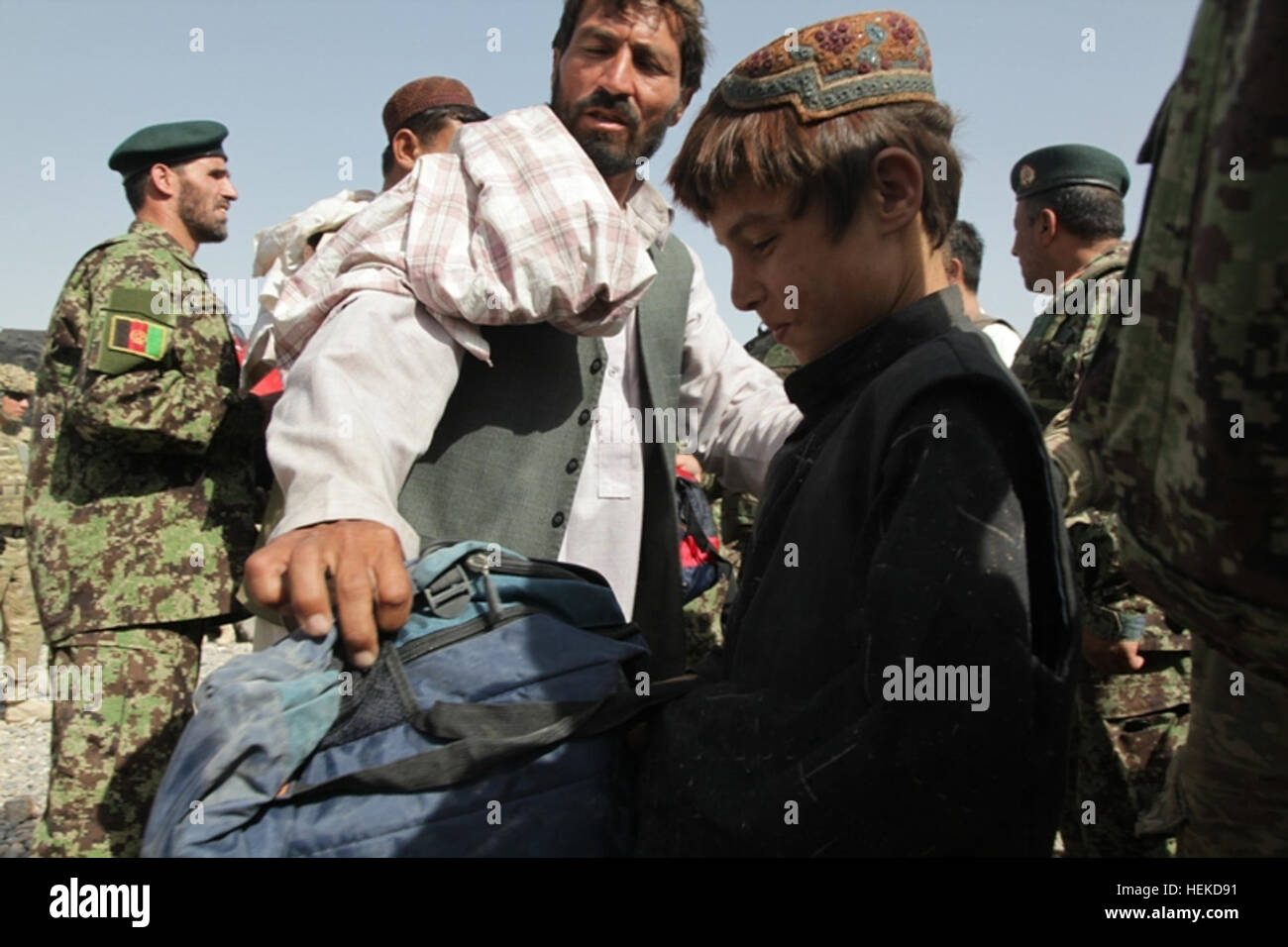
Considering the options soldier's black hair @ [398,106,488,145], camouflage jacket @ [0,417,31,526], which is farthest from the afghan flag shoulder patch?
camouflage jacket @ [0,417,31,526]

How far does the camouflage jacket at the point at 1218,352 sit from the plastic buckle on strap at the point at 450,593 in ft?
2.71

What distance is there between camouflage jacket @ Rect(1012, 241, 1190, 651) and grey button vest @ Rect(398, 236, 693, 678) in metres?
1.31

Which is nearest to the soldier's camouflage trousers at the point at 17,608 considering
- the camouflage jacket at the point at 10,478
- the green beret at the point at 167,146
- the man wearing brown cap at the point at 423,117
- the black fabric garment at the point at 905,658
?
the camouflage jacket at the point at 10,478

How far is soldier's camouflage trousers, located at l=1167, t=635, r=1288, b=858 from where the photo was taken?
5.54ft

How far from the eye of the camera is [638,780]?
128 centimetres

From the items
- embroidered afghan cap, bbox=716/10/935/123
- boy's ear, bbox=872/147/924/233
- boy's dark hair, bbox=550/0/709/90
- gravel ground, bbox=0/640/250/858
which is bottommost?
gravel ground, bbox=0/640/250/858

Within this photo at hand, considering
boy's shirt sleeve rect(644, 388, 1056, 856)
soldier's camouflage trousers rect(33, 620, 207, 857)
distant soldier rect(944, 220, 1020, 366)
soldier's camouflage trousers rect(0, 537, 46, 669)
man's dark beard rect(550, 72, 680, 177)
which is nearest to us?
boy's shirt sleeve rect(644, 388, 1056, 856)

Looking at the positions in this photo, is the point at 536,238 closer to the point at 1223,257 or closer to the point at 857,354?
the point at 857,354

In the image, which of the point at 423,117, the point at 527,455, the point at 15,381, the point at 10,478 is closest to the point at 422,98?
the point at 423,117

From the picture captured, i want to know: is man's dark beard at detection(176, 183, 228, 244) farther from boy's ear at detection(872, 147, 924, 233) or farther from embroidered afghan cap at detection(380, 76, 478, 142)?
boy's ear at detection(872, 147, 924, 233)

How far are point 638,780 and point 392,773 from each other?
0.99 feet

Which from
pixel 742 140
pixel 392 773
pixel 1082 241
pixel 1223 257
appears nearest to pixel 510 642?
pixel 392 773

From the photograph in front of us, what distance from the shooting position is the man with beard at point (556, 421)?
1.43m

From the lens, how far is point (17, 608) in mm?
8414
